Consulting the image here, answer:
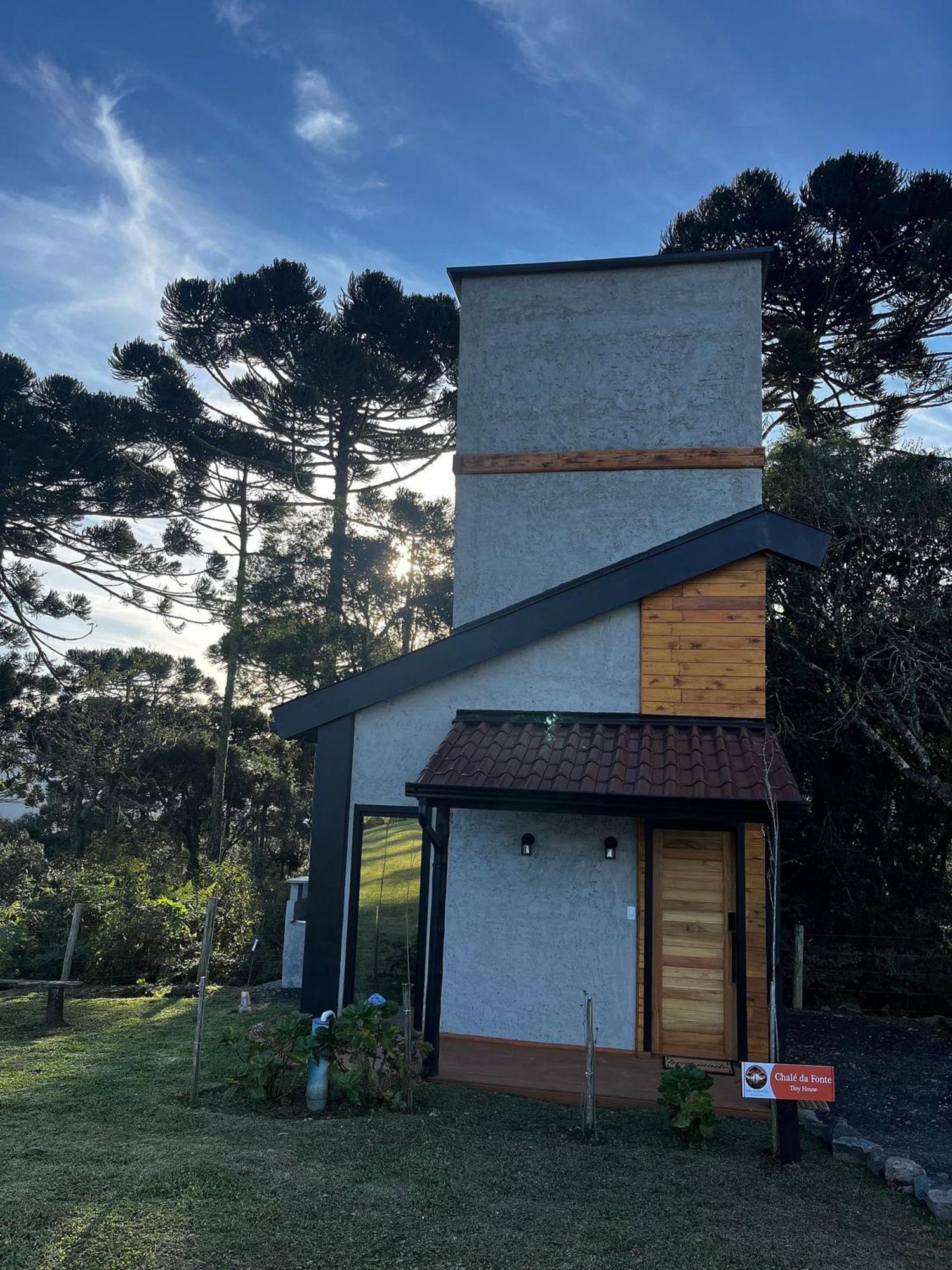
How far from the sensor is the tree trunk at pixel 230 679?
20.9 m

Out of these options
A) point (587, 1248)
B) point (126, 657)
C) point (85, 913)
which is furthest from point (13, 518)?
point (587, 1248)

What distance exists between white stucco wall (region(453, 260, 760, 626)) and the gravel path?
20.1 ft

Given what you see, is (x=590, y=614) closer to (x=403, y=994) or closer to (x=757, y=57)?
(x=403, y=994)

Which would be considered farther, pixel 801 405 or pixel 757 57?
pixel 801 405

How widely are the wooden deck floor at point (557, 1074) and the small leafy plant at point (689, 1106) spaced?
833 mm

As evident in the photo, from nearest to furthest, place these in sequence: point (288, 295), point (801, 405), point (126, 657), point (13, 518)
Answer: point (801, 405)
point (288, 295)
point (13, 518)
point (126, 657)

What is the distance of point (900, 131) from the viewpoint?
1333cm

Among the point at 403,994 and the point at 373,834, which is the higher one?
the point at 373,834

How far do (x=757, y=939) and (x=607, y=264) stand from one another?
8.26m

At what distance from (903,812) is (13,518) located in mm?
22797

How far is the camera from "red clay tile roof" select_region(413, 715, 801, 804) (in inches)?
279

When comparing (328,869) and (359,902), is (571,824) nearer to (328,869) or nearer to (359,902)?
(359,902)

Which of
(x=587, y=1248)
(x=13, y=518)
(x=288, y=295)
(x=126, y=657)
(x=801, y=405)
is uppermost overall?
(x=288, y=295)

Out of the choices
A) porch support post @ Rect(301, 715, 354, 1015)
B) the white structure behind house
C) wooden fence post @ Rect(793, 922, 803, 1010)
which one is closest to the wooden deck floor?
porch support post @ Rect(301, 715, 354, 1015)
